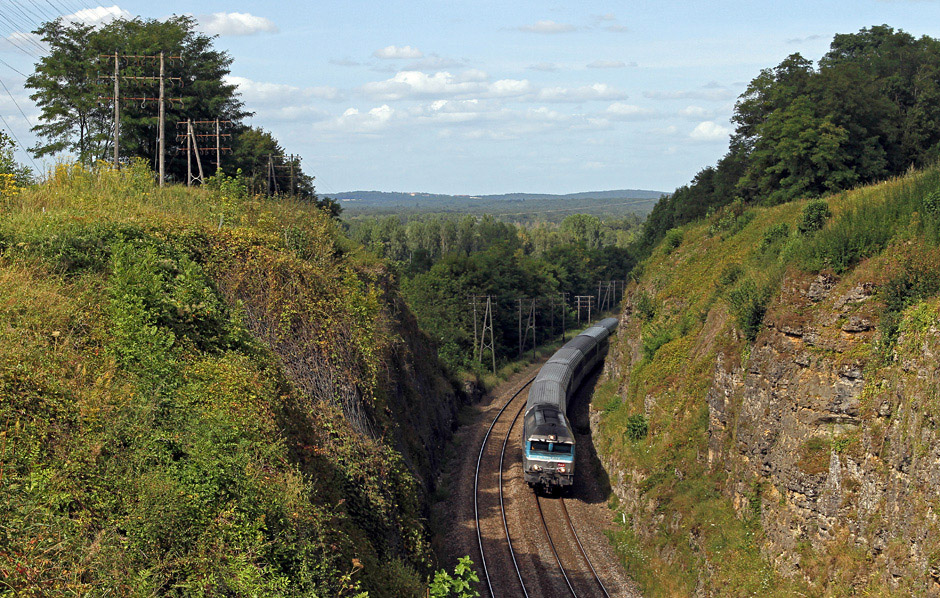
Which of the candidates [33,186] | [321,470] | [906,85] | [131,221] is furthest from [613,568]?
[906,85]

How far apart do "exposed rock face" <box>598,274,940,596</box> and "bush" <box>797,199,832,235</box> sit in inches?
136

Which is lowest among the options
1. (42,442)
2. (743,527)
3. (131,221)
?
(743,527)

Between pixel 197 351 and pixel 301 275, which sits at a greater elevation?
pixel 301 275

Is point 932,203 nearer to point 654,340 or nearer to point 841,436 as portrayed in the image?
point 841,436

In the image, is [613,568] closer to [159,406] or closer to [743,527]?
[743,527]

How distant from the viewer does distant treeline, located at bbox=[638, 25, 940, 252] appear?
3612cm

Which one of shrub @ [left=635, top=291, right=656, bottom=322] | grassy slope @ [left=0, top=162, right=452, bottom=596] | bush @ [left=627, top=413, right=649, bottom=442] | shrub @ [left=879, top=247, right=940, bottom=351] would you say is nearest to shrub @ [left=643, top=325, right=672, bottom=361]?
shrub @ [left=635, top=291, right=656, bottom=322]

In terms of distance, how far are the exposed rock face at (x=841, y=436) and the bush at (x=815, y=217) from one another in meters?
3.45

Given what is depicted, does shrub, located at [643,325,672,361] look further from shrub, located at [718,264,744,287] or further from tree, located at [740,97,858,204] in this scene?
tree, located at [740,97,858,204]

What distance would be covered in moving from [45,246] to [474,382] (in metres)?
33.4

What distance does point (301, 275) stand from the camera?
17.0 meters

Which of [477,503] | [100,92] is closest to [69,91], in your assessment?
[100,92]

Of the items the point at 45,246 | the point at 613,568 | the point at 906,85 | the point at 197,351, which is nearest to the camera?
the point at 197,351

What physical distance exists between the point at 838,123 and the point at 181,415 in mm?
36965
